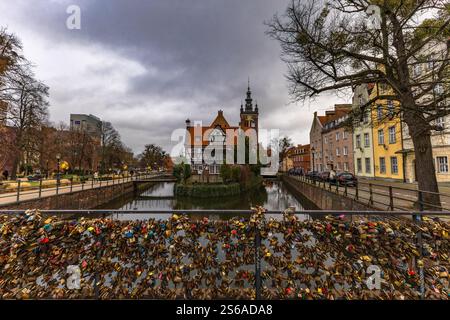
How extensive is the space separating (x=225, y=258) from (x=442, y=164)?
23.3 meters

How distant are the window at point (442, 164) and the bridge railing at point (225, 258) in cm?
2098

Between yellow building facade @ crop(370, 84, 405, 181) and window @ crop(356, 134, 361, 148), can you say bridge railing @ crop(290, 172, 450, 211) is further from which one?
window @ crop(356, 134, 361, 148)

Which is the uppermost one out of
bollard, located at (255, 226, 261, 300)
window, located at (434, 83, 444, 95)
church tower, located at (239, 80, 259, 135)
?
church tower, located at (239, 80, 259, 135)

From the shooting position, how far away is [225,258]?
241cm

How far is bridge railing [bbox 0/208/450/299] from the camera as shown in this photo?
2.20 meters

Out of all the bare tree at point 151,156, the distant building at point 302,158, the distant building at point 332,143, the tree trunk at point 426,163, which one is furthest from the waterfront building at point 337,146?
the bare tree at point 151,156

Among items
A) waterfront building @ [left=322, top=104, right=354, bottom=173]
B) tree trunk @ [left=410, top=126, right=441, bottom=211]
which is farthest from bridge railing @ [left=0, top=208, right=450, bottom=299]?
waterfront building @ [left=322, top=104, right=354, bottom=173]

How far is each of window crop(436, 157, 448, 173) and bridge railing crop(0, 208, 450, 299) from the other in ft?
68.8

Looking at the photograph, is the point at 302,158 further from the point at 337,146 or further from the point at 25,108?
the point at 25,108

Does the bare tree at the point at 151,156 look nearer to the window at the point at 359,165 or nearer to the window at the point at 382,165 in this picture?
the window at the point at 359,165

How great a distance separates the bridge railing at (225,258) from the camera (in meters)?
2.20

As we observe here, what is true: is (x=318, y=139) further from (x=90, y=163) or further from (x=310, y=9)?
(x=90, y=163)

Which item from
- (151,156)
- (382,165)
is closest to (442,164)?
(382,165)
